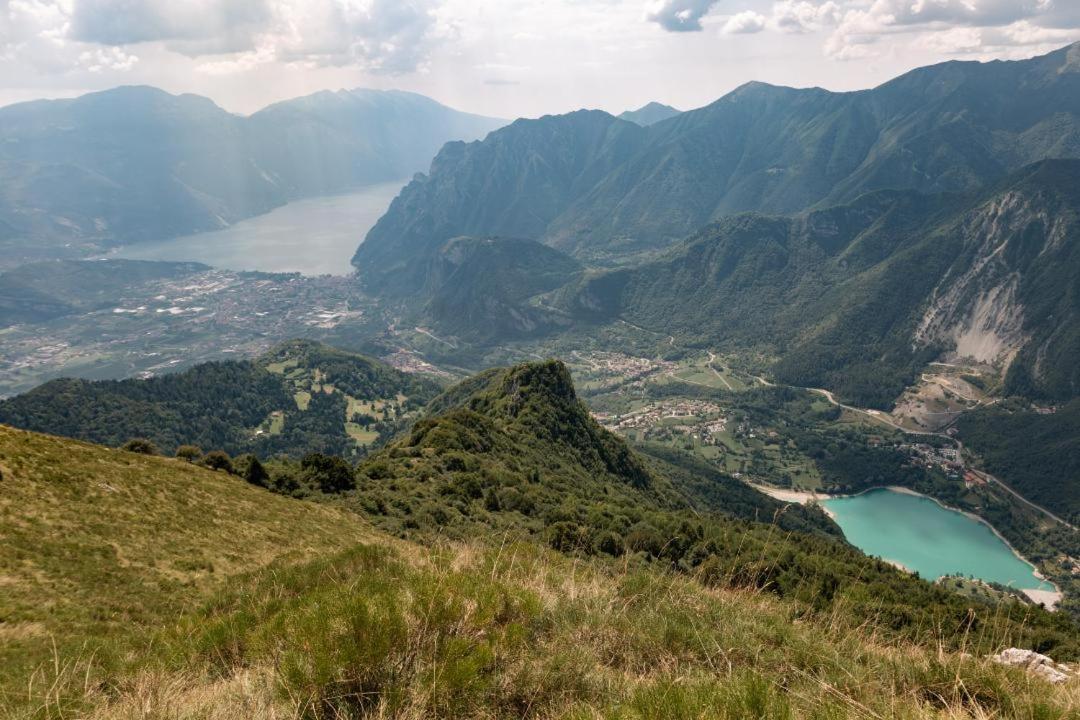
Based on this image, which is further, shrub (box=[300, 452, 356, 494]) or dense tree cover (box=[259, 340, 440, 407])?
dense tree cover (box=[259, 340, 440, 407])

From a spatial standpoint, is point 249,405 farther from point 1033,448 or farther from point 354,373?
point 1033,448

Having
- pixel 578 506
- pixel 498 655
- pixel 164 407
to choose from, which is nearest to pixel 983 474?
pixel 578 506

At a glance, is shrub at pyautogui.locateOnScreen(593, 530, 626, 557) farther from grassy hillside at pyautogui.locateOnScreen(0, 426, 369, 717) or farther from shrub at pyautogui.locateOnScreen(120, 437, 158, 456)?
shrub at pyautogui.locateOnScreen(120, 437, 158, 456)

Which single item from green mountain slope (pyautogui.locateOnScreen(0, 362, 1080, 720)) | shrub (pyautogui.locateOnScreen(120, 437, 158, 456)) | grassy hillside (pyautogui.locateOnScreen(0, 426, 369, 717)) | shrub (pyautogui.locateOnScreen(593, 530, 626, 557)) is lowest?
shrub (pyautogui.locateOnScreen(120, 437, 158, 456))

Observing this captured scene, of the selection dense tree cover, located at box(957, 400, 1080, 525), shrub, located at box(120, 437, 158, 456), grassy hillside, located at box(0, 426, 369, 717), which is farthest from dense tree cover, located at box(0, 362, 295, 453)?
dense tree cover, located at box(957, 400, 1080, 525)

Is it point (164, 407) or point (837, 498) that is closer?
point (164, 407)

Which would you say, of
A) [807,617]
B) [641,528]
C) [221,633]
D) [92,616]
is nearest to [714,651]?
[807,617]
